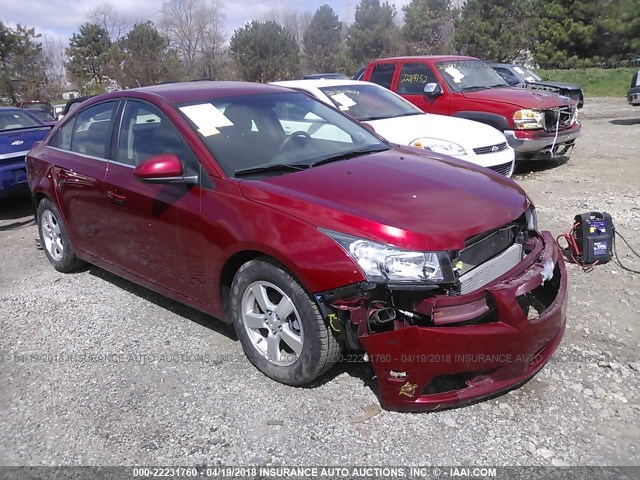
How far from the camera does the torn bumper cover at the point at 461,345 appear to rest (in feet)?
8.45

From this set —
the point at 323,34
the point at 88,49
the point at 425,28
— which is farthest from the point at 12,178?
the point at 323,34

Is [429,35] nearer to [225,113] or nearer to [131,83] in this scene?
[131,83]

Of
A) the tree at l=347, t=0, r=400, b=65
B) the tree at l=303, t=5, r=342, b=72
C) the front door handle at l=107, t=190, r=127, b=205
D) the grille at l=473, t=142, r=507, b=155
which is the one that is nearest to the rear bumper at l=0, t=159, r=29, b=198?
the front door handle at l=107, t=190, r=127, b=205

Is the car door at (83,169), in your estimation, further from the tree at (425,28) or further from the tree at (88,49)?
the tree at (425,28)

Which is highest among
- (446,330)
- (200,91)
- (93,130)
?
(200,91)

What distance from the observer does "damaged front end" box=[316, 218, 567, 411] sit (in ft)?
8.48

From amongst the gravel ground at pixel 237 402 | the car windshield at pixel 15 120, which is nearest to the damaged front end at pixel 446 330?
the gravel ground at pixel 237 402

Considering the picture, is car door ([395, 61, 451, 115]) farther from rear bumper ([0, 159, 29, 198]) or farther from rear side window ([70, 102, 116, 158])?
rear bumper ([0, 159, 29, 198])

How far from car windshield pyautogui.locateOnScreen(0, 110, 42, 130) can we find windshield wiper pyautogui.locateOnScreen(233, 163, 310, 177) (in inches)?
255

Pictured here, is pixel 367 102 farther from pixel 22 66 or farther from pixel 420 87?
pixel 22 66

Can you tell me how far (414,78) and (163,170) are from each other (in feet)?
22.2

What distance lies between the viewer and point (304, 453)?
8.71ft

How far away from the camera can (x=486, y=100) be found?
826 centimetres

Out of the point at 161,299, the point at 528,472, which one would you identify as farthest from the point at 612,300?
the point at 161,299
